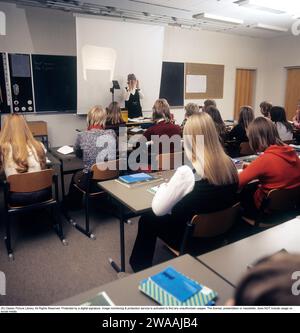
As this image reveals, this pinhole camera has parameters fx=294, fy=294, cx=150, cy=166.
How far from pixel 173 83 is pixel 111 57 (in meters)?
1.72

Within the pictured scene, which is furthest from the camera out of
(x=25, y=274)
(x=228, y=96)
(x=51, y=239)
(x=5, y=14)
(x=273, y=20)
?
(x=228, y=96)

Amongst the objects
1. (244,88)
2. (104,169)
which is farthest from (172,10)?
(244,88)

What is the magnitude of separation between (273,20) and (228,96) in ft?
7.14

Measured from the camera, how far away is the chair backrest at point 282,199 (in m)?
2.02

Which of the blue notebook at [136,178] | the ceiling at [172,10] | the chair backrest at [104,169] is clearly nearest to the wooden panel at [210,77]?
the ceiling at [172,10]

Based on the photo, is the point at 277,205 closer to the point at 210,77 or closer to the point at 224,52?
the point at 210,77

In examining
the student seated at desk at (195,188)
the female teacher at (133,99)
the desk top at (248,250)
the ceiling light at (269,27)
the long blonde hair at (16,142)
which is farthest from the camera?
the ceiling light at (269,27)

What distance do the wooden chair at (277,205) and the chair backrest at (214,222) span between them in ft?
1.24

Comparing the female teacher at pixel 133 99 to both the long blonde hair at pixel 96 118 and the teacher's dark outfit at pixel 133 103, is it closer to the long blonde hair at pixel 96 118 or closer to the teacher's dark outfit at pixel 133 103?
the teacher's dark outfit at pixel 133 103

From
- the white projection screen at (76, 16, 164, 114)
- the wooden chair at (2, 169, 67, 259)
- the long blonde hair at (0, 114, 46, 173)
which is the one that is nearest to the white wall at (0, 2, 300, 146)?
the white projection screen at (76, 16, 164, 114)

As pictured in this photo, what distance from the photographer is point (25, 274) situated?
7.52ft

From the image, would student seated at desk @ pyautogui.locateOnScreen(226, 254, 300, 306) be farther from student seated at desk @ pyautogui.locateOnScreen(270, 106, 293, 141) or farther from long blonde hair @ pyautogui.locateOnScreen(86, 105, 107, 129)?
student seated at desk @ pyautogui.locateOnScreen(270, 106, 293, 141)
